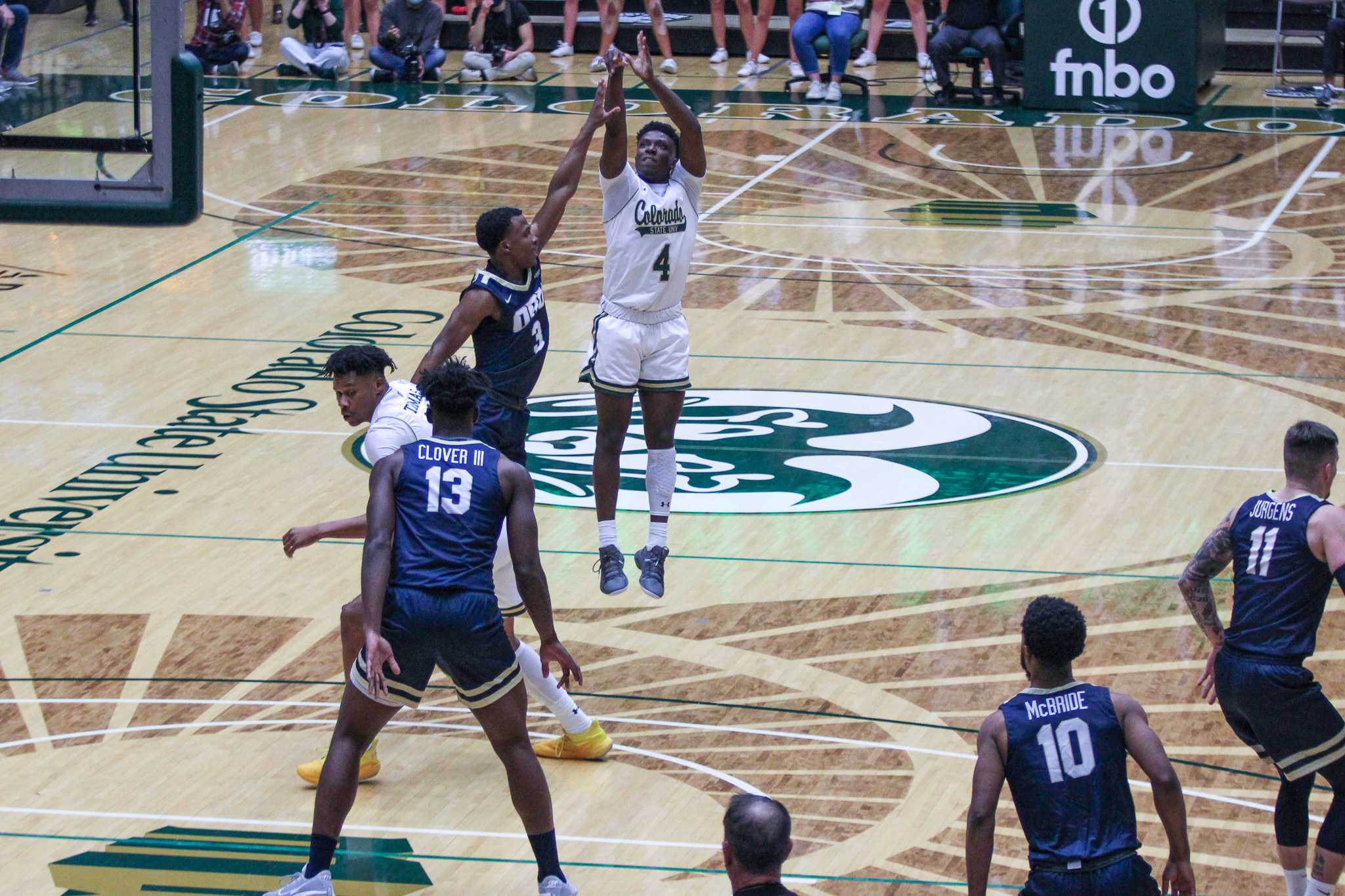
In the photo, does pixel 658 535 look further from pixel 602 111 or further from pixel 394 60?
pixel 394 60

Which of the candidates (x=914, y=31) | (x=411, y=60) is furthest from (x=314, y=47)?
(x=914, y=31)

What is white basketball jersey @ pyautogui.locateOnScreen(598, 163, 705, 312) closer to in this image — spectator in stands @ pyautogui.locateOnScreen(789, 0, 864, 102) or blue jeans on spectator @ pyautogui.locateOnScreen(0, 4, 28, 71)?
blue jeans on spectator @ pyautogui.locateOnScreen(0, 4, 28, 71)

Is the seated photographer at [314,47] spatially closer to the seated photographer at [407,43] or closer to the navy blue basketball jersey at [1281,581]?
the seated photographer at [407,43]

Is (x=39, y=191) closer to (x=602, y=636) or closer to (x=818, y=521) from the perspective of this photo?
(x=602, y=636)

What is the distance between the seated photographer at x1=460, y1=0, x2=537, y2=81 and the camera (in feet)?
68.0

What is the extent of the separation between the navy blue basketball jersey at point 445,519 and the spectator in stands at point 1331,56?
15.4 meters

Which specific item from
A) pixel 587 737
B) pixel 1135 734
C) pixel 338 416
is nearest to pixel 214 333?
pixel 338 416

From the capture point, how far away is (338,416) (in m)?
10.4

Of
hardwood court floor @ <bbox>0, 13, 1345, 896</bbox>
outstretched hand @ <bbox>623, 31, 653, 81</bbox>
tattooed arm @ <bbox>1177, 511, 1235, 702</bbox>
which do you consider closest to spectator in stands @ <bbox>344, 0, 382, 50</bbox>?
hardwood court floor @ <bbox>0, 13, 1345, 896</bbox>

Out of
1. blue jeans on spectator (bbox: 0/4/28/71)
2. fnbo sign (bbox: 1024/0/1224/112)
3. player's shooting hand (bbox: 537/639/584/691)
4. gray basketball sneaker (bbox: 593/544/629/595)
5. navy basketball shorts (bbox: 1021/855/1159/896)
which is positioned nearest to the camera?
navy basketball shorts (bbox: 1021/855/1159/896)

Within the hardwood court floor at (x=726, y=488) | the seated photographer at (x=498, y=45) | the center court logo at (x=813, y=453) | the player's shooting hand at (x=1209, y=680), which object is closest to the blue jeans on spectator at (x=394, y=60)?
the seated photographer at (x=498, y=45)

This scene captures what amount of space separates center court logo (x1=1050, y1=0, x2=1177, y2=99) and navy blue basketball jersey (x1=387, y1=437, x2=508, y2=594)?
1410 centimetres

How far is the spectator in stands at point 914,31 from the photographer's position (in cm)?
2033

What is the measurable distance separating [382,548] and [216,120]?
14504mm
